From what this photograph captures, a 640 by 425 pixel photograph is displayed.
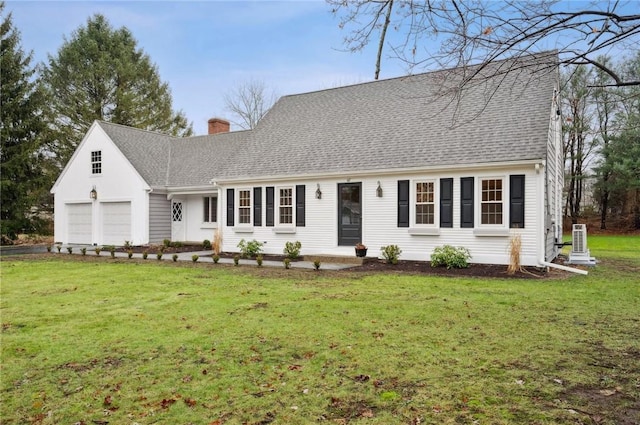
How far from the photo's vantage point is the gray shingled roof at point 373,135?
12812mm

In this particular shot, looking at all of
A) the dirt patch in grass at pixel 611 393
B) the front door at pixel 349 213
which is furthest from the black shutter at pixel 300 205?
the dirt patch in grass at pixel 611 393

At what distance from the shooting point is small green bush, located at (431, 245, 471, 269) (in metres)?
12.1

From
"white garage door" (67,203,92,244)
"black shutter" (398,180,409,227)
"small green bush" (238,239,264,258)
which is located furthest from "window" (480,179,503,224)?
"white garage door" (67,203,92,244)

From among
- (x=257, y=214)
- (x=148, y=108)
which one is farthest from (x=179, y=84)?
(x=257, y=214)

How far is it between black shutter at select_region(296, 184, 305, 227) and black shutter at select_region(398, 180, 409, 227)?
11.7ft

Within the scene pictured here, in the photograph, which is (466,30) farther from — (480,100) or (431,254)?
(480,100)

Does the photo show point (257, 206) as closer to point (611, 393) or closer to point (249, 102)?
point (611, 393)

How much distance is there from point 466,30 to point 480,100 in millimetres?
11504

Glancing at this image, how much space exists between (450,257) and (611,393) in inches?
336

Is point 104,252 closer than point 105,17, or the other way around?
point 104,252

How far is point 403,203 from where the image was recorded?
1366cm

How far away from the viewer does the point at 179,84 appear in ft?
125

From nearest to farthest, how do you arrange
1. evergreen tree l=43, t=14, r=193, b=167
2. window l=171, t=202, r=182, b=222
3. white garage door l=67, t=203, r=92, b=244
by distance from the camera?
window l=171, t=202, r=182, b=222 < white garage door l=67, t=203, r=92, b=244 < evergreen tree l=43, t=14, r=193, b=167

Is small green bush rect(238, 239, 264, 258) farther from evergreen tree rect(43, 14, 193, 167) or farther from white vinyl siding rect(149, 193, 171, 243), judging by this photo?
evergreen tree rect(43, 14, 193, 167)
